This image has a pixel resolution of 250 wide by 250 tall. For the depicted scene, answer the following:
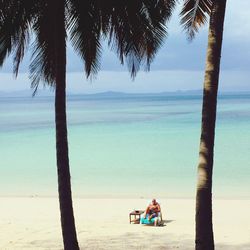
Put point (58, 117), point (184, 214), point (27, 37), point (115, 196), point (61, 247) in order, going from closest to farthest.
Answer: point (58, 117) → point (27, 37) → point (61, 247) → point (184, 214) → point (115, 196)

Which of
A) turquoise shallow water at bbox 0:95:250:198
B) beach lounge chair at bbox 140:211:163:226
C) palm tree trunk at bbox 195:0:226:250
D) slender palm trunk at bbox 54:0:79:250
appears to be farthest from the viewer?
turquoise shallow water at bbox 0:95:250:198

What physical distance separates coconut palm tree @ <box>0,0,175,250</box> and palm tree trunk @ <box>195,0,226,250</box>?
5.78 ft

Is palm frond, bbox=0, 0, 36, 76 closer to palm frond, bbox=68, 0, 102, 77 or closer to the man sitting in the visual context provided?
palm frond, bbox=68, 0, 102, 77

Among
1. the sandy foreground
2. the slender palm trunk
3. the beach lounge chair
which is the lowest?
the sandy foreground

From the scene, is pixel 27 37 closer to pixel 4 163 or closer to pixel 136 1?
pixel 136 1

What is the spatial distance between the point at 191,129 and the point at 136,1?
4520 cm

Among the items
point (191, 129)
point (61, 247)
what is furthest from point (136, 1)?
point (191, 129)

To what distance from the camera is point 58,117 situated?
24.7 feet

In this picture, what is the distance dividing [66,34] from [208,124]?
9.74 feet

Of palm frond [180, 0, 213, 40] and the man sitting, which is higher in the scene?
palm frond [180, 0, 213, 40]

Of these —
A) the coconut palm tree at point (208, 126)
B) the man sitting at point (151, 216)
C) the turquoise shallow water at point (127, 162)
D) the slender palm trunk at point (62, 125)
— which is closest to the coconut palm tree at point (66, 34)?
the slender palm trunk at point (62, 125)

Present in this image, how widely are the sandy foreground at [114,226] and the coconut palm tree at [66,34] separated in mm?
3054

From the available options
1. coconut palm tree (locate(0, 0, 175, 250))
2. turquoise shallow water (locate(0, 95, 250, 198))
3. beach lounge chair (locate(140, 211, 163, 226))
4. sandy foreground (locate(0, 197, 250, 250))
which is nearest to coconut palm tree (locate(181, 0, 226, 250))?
coconut palm tree (locate(0, 0, 175, 250))

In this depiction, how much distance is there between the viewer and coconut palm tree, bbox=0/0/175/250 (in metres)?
7.61
